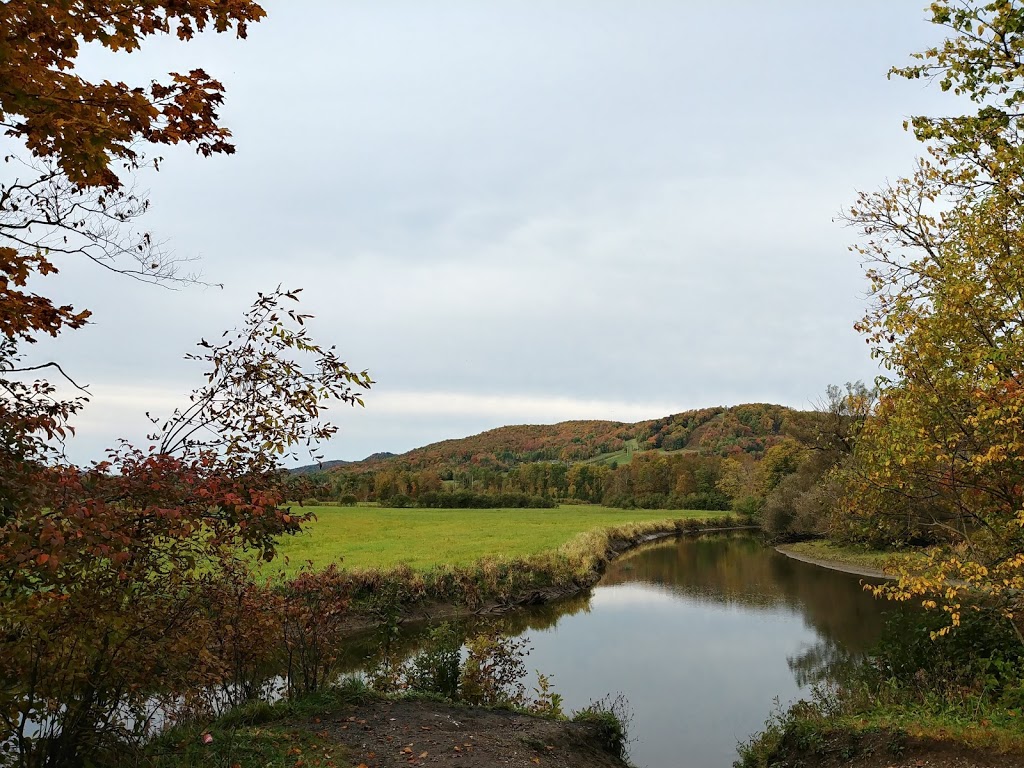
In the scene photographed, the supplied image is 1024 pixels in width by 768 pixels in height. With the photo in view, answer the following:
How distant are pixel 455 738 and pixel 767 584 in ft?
87.2

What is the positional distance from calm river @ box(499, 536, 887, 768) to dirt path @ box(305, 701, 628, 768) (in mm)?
3076

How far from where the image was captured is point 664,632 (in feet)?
70.8

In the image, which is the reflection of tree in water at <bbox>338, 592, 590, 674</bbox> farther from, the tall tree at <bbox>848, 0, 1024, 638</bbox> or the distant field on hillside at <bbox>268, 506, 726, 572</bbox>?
the tall tree at <bbox>848, 0, 1024, 638</bbox>

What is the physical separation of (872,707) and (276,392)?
33.6ft

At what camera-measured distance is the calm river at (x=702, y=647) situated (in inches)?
510

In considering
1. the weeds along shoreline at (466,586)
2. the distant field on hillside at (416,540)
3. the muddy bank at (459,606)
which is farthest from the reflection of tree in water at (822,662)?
the distant field on hillside at (416,540)

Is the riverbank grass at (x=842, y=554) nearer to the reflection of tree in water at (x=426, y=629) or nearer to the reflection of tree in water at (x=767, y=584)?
the reflection of tree in water at (x=767, y=584)

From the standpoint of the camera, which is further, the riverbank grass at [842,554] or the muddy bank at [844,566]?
the riverbank grass at [842,554]

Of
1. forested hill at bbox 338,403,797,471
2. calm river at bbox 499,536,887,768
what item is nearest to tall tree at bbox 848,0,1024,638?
calm river at bbox 499,536,887,768

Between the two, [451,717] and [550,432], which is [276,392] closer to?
[451,717]

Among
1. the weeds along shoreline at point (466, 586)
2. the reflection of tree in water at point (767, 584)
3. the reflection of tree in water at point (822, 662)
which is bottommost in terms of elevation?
the reflection of tree in water at point (767, 584)

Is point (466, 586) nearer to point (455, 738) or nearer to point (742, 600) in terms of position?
point (742, 600)

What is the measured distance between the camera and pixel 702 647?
773 inches

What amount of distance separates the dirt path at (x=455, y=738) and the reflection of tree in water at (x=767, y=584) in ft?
28.6
